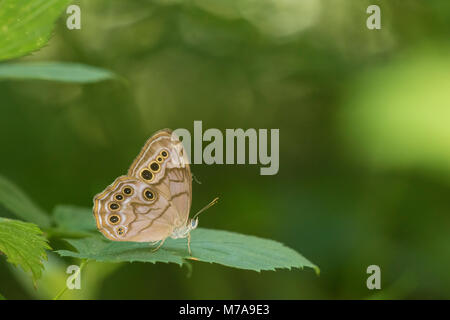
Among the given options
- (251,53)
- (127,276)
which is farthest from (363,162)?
(127,276)

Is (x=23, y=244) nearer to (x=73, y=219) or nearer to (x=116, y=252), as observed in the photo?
(x=116, y=252)

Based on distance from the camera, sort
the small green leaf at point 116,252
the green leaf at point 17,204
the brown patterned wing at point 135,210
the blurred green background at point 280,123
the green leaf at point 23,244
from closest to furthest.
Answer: the green leaf at point 23,244, the small green leaf at point 116,252, the brown patterned wing at point 135,210, the green leaf at point 17,204, the blurred green background at point 280,123

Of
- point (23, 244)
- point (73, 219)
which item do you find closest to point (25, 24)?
point (23, 244)

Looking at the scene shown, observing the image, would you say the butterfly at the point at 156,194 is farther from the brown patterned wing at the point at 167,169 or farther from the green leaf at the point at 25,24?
the green leaf at the point at 25,24

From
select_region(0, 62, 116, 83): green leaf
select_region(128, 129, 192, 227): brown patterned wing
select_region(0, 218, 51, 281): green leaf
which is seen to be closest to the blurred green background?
select_region(0, 62, 116, 83): green leaf

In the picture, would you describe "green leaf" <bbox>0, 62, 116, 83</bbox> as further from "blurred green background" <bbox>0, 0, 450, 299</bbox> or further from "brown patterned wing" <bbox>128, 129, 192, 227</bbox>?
"blurred green background" <bbox>0, 0, 450, 299</bbox>

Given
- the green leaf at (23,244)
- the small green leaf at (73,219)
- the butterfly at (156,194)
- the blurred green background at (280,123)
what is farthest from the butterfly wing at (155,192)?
the blurred green background at (280,123)
